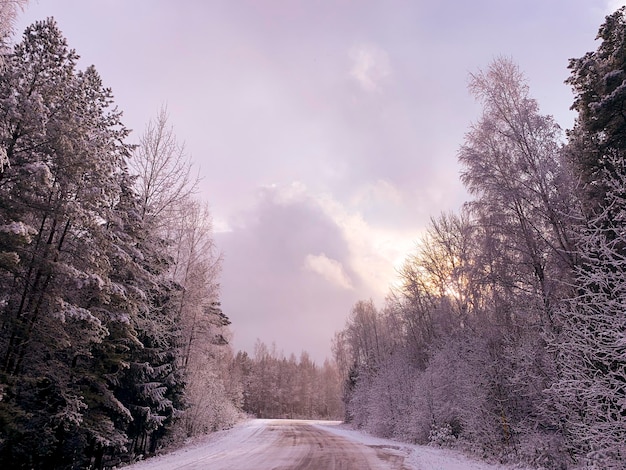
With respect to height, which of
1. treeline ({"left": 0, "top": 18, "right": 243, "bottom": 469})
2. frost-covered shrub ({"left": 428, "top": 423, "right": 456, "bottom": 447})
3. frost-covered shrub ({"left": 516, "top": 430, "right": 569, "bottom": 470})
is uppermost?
treeline ({"left": 0, "top": 18, "right": 243, "bottom": 469})

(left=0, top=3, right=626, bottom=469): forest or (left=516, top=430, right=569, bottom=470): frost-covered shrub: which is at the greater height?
(left=0, top=3, right=626, bottom=469): forest

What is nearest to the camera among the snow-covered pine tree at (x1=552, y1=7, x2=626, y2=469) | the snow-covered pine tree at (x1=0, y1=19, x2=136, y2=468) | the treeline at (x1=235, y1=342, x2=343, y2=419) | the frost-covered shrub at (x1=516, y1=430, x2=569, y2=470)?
the snow-covered pine tree at (x1=552, y1=7, x2=626, y2=469)

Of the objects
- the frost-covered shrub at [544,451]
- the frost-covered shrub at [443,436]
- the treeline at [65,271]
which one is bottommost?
the frost-covered shrub at [443,436]

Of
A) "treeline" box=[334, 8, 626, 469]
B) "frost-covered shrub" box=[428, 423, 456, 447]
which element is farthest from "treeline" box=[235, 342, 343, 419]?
"treeline" box=[334, 8, 626, 469]

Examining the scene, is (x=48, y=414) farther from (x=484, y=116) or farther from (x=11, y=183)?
(x=484, y=116)

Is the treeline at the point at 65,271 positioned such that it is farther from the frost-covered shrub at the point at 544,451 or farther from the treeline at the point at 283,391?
the treeline at the point at 283,391

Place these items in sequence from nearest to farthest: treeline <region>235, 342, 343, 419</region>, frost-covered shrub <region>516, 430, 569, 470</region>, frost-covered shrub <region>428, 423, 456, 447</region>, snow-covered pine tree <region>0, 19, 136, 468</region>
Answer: snow-covered pine tree <region>0, 19, 136, 468</region> < frost-covered shrub <region>516, 430, 569, 470</region> < frost-covered shrub <region>428, 423, 456, 447</region> < treeline <region>235, 342, 343, 419</region>

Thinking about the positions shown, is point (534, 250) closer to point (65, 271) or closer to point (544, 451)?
point (544, 451)

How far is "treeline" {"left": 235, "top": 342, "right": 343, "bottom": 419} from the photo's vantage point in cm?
8550

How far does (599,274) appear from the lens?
705 cm

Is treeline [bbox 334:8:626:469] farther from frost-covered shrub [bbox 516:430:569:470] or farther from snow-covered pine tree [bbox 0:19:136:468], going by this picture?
snow-covered pine tree [bbox 0:19:136:468]

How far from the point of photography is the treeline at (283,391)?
85.5 m

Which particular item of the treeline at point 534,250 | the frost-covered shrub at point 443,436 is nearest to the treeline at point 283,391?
the frost-covered shrub at point 443,436

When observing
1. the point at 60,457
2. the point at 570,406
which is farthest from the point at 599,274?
the point at 60,457
